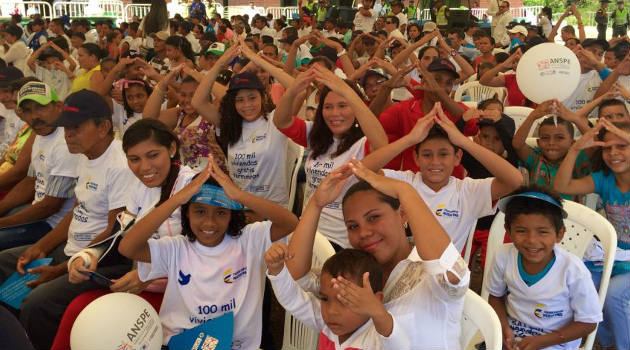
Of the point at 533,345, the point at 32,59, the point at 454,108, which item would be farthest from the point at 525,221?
the point at 32,59

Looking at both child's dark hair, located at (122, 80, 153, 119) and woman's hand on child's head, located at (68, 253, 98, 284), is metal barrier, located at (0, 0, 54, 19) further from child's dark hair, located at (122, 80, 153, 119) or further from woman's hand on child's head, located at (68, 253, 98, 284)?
woman's hand on child's head, located at (68, 253, 98, 284)

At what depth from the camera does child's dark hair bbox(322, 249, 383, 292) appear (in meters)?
1.71

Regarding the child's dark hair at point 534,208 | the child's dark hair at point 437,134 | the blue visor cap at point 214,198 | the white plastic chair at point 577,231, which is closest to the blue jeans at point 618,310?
the white plastic chair at point 577,231

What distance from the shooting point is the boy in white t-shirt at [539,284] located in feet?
6.97

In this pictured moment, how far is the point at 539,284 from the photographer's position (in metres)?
2.17

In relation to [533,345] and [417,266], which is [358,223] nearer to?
[417,266]

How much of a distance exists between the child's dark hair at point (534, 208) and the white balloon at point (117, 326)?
1348mm

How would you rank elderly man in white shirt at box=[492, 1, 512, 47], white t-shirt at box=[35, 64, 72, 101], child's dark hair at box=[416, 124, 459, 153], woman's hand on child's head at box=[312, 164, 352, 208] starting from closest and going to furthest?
woman's hand on child's head at box=[312, 164, 352, 208], child's dark hair at box=[416, 124, 459, 153], white t-shirt at box=[35, 64, 72, 101], elderly man in white shirt at box=[492, 1, 512, 47]

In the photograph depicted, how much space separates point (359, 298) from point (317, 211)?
1.54 ft

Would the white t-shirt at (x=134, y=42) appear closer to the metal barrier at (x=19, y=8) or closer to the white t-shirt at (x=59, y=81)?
the white t-shirt at (x=59, y=81)

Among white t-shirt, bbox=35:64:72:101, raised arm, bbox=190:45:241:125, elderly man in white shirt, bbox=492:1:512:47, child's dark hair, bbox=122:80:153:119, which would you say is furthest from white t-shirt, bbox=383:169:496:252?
elderly man in white shirt, bbox=492:1:512:47

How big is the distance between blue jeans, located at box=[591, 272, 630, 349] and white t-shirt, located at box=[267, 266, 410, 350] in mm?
1368

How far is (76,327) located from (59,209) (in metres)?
1.44

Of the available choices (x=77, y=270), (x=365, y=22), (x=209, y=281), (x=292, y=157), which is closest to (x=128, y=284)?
(x=77, y=270)
